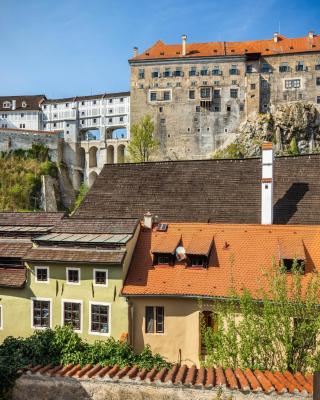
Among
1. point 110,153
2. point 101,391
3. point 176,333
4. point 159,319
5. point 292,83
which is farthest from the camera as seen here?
point 110,153

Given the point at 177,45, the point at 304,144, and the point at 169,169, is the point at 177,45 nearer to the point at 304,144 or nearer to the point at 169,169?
the point at 304,144

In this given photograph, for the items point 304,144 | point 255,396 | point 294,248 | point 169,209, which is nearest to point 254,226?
point 294,248

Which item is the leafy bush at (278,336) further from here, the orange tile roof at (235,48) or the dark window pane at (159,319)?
the orange tile roof at (235,48)

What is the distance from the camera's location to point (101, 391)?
12078 mm

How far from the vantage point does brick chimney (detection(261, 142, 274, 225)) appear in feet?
78.5

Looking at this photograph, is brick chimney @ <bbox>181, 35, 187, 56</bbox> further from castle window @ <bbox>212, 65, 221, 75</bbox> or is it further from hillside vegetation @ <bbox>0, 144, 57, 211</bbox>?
hillside vegetation @ <bbox>0, 144, 57, 211</bbox>

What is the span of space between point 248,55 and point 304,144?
67.4ft

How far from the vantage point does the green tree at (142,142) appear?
74.2 meters

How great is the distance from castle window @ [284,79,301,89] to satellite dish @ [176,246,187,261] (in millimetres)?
68159

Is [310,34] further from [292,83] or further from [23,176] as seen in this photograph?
[23,176]

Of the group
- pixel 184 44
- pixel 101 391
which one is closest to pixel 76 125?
pixel 184 44

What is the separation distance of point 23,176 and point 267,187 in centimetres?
6565

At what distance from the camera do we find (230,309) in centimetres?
1427

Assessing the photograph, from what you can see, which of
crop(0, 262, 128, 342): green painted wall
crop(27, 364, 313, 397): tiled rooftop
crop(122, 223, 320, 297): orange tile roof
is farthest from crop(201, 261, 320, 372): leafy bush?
crop(0, 262, 128, 342): green painted wall
